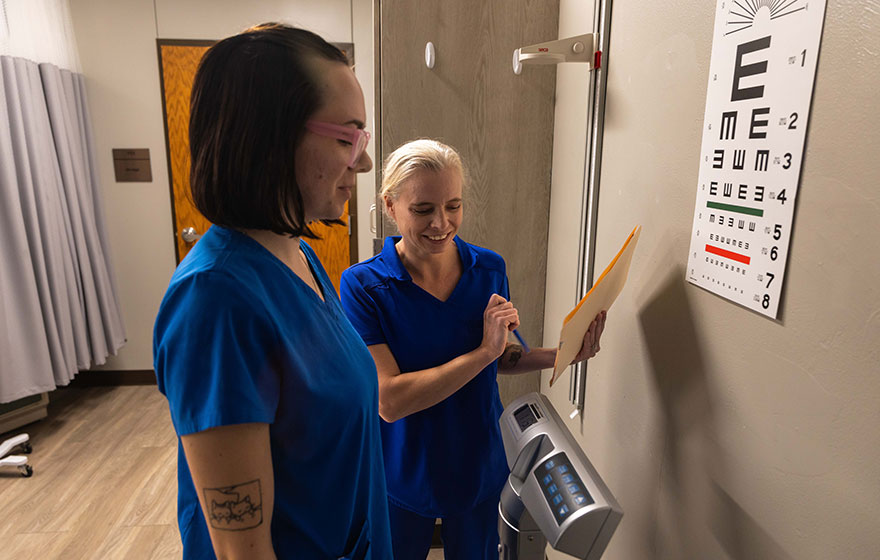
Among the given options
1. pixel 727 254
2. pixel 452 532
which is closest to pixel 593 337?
pixel 727 254

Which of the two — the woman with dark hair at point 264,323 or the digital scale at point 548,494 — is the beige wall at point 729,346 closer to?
the digital scale at point 548,494

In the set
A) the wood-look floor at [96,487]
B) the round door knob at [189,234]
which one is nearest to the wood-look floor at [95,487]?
the wood-look floor at [96,487]

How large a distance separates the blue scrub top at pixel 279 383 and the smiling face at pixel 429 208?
1.27ft

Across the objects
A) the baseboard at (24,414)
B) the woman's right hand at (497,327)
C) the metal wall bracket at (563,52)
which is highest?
the metal wall bracket at (563,52)

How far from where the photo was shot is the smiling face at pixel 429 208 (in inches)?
49.1

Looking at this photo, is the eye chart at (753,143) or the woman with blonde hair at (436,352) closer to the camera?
the eye chart at (753,143)

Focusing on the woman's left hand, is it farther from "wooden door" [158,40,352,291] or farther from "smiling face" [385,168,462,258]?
"wooden door" [158,40,352,291]

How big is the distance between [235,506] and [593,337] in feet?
2.69

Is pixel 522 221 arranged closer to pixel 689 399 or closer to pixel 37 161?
pixel 689 399

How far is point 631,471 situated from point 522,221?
1.00 meters

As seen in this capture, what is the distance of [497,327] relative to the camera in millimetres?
1212

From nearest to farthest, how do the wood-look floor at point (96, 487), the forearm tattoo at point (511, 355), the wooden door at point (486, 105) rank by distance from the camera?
the forearm tattoo at point (511, 355), the wooden door at point (486, 105), the wood-look floor at point (96, 487)

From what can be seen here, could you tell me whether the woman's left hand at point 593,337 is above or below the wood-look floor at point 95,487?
above

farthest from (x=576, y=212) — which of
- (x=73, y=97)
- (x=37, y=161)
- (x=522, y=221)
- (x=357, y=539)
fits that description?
(x=73, y=97)
